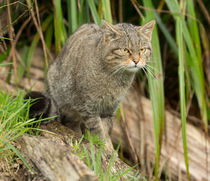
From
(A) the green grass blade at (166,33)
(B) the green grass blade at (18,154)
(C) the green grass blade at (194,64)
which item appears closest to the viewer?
(B) the green grass blade at (18,154)

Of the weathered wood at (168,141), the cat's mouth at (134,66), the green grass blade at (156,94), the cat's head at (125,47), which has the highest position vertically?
the cat's head at (125,47)

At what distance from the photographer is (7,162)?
1.75 metres

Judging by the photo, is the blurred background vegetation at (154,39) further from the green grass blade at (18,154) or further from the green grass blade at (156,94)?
the green grass blade at (18,154)

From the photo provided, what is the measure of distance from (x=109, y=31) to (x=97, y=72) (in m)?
0.32

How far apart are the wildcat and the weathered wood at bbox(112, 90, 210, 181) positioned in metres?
0.80

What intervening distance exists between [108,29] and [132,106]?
4.62 ft

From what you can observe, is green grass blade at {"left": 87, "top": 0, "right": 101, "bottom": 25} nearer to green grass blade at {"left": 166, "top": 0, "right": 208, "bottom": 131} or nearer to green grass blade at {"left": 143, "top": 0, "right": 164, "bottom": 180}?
green grass blade at {"left": 143, "top": 0, "right": 164, "bottom": 180}

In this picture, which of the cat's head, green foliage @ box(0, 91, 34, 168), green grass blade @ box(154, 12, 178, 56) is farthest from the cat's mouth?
green grass blade @ box(154, 12, 178, 56)

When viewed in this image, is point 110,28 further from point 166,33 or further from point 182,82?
point 166,33

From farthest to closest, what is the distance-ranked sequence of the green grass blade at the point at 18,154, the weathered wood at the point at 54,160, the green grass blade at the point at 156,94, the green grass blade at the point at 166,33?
the green grass blade at the point at 166,33 < the green grass blade at the point at 156,94 < the green grass blade at the point at 18,154 < the weathered wood at the point at 54,160

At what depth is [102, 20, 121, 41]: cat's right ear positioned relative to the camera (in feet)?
8.15

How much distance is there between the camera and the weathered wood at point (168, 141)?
3535 millimetres

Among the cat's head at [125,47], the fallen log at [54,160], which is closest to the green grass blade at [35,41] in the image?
the cat's head at [125,47]

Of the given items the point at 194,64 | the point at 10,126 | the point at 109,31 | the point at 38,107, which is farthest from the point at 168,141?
the point at 10,126
